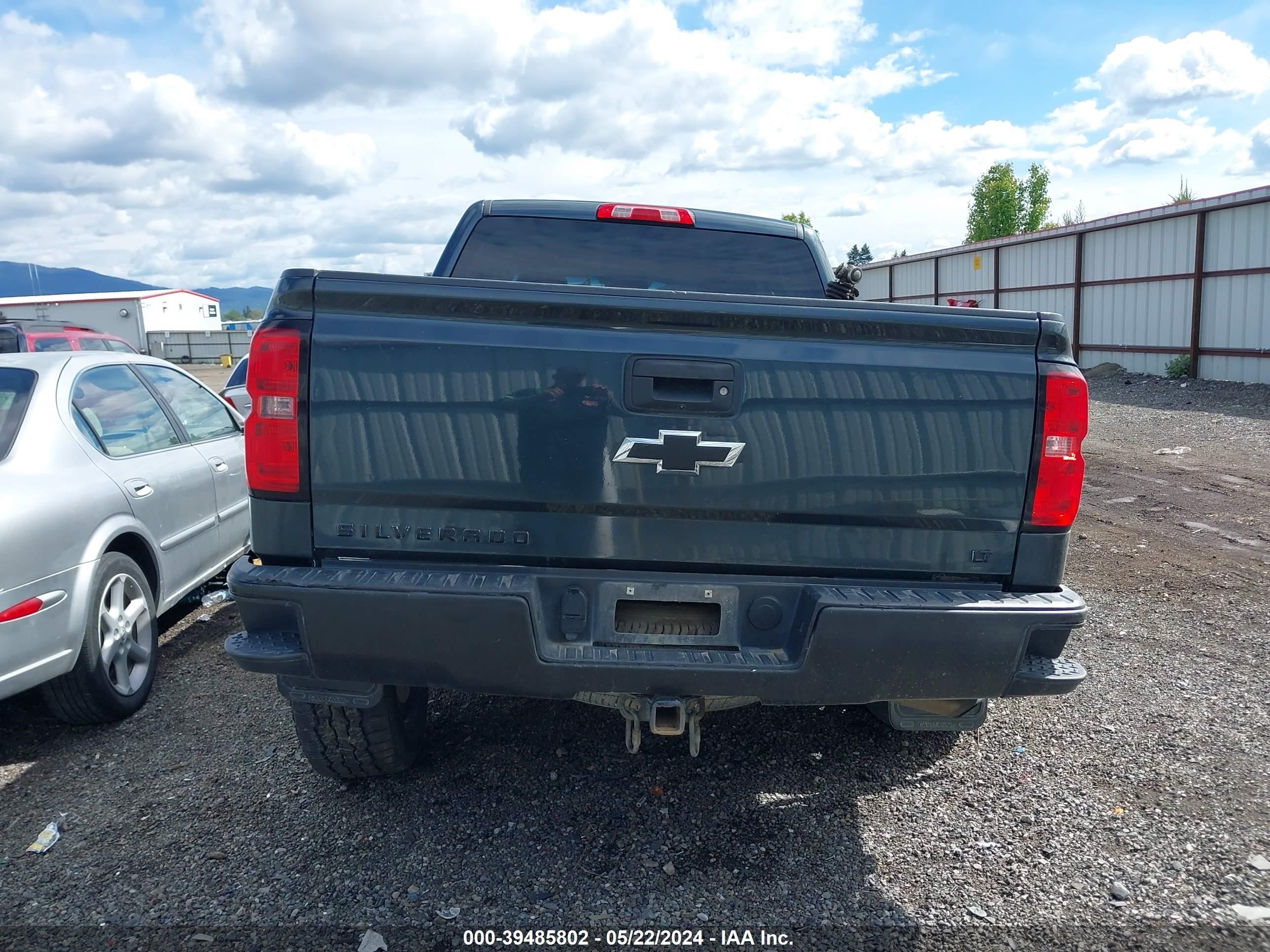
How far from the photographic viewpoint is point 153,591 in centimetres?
444

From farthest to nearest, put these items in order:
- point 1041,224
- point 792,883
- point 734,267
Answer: point 1041,224 → point 734,267 → point 792,883

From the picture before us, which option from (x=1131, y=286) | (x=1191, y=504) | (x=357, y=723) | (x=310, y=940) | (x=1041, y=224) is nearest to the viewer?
(x=310, y=940)

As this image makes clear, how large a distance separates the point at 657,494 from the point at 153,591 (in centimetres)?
299

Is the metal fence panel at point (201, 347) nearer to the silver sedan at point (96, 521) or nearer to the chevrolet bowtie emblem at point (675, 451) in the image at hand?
the silver sedan at point (96, 521)

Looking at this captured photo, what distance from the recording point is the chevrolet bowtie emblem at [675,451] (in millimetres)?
2592

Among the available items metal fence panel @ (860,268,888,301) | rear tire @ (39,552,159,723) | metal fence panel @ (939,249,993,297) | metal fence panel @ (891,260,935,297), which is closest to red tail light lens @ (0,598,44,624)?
rear tire @ (39,552,159,723)

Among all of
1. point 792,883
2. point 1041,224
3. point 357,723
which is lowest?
point 792,883

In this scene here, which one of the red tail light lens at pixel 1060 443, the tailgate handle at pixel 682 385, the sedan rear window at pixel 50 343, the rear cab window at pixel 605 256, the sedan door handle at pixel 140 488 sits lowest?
the sedan door handle at pixel 140 488

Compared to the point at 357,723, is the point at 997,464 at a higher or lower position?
higher

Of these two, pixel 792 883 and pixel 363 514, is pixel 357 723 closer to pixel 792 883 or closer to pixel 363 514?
pixel 363 514

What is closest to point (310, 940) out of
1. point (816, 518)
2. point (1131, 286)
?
point (816, 518)

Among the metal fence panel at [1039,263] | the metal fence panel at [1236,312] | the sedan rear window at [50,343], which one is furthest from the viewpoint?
the metal fence panel at [1039,263]

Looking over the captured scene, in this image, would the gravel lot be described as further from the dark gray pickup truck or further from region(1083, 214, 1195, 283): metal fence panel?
region(1083, 214, 1195, 283): metal fence panel

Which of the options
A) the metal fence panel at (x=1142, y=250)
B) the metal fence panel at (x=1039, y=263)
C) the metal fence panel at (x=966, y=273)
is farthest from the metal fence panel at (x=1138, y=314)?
the metal fence panel at (x=966, y=273)
